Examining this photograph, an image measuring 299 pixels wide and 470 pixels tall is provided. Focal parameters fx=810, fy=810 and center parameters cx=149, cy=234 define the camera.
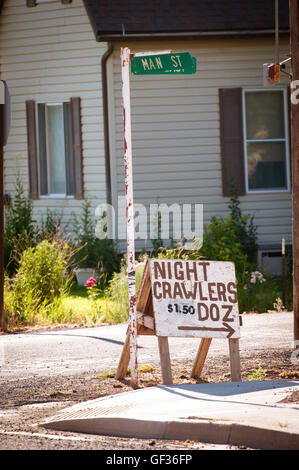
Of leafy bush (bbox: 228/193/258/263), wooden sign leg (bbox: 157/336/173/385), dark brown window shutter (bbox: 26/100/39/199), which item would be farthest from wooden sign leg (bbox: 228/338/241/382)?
dark brown window shutter (bbox: 26/100/39/199)

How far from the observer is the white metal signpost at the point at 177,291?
7.18 meters

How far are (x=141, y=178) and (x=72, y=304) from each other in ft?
12.0

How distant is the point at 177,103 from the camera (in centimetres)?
1500

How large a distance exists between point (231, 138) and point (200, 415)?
1005 centimetres

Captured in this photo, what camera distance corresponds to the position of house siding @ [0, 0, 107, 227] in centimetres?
1507

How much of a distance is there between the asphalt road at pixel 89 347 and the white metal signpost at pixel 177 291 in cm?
118

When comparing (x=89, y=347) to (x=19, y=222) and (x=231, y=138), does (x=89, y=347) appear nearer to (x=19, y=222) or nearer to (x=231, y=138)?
(x=19, y=222)

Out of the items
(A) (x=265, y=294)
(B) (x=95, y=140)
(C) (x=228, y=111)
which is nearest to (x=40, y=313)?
(A) (x=265, y=294)

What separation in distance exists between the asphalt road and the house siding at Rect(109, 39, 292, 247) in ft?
15.2

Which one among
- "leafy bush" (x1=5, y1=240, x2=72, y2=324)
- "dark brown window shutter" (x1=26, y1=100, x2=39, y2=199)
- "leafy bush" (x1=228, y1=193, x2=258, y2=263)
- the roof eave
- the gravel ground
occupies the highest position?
the roof eave

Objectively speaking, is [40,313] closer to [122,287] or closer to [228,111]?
[122,287]

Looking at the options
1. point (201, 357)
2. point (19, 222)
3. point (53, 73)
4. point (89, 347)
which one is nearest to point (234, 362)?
point (201, 357)

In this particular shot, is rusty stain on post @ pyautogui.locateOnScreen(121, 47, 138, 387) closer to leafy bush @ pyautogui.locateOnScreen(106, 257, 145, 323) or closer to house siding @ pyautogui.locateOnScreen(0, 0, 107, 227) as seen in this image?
leafy bush @ pyautogui.locateOnScreen(106, 257, 145, 323)

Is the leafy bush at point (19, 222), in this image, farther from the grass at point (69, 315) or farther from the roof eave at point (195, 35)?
the roof eave at point (195, 35)
